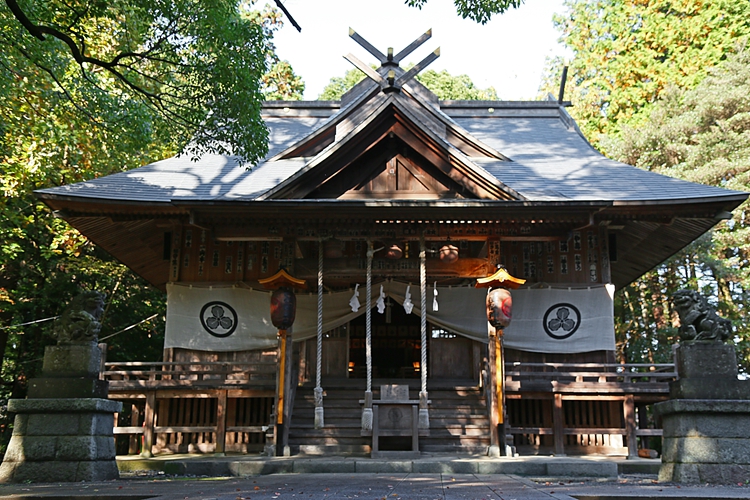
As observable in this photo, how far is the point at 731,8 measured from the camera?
1000 inches

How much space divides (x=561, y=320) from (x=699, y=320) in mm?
5625

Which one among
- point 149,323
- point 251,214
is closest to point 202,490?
point 251,214

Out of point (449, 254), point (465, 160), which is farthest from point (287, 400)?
point (465, 160)

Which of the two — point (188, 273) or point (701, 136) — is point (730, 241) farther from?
point (188, 273)

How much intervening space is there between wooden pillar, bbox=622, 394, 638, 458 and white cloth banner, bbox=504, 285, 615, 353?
1346 mm

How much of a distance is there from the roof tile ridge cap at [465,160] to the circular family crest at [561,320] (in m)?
2.99

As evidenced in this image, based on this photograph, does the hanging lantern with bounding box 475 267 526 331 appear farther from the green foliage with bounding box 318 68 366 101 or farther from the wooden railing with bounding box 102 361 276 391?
the green foliage with bounding box 318 68 366 101

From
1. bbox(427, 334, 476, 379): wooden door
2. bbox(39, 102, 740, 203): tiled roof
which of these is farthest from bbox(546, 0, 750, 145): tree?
bbox(427, 334, 476, 379): wooden door

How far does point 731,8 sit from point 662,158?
7.02 m

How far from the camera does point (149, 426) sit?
12711mm

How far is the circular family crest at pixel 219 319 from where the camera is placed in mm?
13987

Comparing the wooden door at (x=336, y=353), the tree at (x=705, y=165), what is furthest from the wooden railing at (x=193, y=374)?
the tree at (x=705, y=165)

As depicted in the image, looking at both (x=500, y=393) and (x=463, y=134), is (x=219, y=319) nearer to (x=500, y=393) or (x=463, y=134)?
(x=500, y=393)

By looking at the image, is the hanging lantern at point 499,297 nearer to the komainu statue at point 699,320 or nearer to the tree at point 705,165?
the komainu statue at point 699,320
